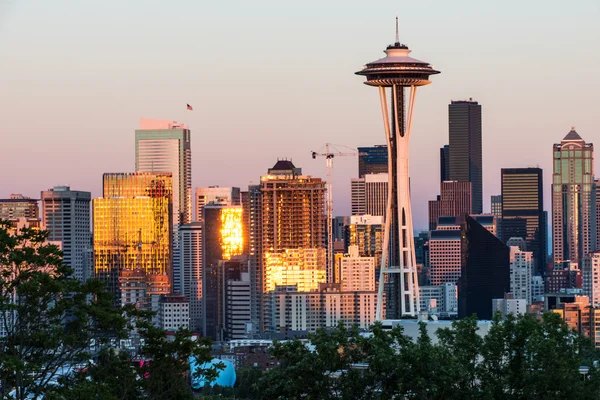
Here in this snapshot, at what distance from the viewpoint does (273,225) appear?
186250mm

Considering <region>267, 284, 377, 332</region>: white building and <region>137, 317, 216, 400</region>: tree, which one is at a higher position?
<region>137, 317, 216, 400</region>: tree

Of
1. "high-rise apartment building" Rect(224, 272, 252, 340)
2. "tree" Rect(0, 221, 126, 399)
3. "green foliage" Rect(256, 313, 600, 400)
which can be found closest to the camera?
"tree" Rect(0, 221, 126, 399)

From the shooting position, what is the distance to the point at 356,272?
182 meters

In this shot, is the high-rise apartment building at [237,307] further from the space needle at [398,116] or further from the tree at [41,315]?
the tree at [41,315]

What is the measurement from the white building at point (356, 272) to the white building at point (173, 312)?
1688cm

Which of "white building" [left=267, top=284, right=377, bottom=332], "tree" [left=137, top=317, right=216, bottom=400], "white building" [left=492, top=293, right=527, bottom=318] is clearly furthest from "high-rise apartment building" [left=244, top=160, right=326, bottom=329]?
"tree" [left=137, top=317, right=216, bottom=400]

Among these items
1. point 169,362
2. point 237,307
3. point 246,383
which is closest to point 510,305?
point 237,307

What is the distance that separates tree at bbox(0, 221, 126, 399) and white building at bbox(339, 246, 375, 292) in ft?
445

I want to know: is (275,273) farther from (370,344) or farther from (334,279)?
(370,344)

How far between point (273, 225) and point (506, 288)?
100 feet

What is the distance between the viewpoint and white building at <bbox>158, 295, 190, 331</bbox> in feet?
580

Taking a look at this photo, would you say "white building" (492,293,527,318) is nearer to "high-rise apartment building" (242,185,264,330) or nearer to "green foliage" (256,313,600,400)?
"high-rise apartment building" (242,185,264,330)

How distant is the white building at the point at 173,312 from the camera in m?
177

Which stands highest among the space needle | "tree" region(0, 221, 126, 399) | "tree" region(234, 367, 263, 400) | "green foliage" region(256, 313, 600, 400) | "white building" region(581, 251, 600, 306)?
the space needle
